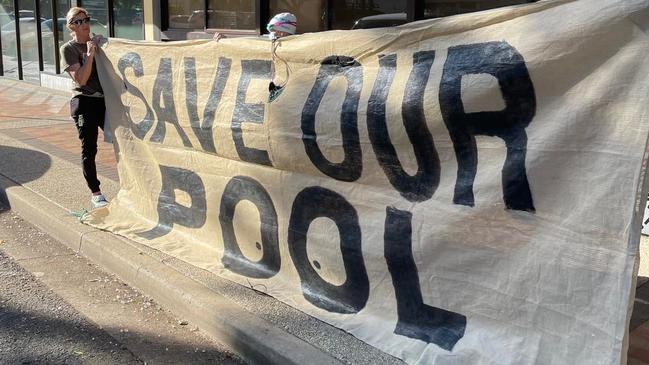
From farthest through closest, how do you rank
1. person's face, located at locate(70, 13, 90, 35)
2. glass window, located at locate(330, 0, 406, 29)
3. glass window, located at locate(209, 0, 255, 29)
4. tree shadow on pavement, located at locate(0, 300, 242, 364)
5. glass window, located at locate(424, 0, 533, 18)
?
glass window, located at locate(209, 0, 255, 29), glass window, located at locate(330, 0, 406, 29), glass window, located at locate(424, 0, 533, 18), person's face, located at locate(70, 13, 90, 35), tree shadow on pavement, located at locate(0, 300, 242, 364)

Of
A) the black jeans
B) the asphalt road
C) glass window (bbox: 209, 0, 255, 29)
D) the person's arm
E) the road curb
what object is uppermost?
glass window (bbox: 209, 0, 255, 29)

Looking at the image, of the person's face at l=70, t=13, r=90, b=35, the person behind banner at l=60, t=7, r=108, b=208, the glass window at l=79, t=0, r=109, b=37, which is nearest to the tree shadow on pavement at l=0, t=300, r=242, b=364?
the person behind banner at l=60, t=7, r=108, b=208

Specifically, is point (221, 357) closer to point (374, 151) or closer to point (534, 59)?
point (374, 151)

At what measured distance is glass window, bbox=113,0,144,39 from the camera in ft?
37.4

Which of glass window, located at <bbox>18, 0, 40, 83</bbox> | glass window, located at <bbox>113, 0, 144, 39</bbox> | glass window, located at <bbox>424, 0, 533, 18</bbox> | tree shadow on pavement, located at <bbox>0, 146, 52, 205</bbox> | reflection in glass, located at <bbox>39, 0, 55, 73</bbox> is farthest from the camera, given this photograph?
glass window, located at <bbox>18, 0, 40, 83</bbox>

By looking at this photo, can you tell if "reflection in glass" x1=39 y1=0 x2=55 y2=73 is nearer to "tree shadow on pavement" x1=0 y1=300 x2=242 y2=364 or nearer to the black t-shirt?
the black t-shirt

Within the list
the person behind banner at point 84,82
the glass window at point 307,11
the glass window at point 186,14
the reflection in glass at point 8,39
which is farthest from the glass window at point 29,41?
the person behind banner at point 84,82

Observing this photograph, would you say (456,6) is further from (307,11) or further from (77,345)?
(77,345)

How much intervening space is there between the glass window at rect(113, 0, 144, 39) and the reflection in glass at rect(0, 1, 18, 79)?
5.65 meters

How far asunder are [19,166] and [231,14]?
3468 mm

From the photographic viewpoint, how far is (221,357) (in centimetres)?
334

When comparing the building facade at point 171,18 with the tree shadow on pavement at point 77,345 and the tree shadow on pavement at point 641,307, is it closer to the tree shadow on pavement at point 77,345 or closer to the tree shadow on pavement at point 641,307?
the tree shadow on pavement at point 641,307

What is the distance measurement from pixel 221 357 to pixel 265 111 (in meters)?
1.43

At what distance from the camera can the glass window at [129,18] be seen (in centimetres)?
1139
